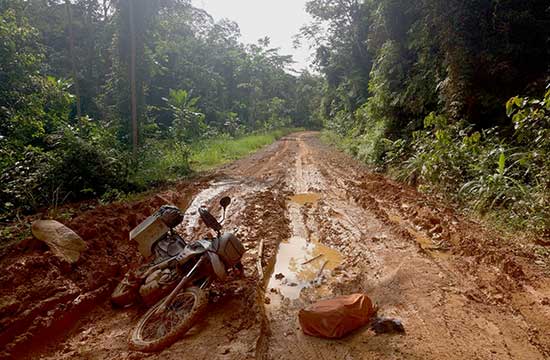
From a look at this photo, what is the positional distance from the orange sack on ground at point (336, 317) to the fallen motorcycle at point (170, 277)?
1012 mm

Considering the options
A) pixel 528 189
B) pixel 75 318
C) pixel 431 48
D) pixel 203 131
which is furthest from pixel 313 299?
pixel 203 131

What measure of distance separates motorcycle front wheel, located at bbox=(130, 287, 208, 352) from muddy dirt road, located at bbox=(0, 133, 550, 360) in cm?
9

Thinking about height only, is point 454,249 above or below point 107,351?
above

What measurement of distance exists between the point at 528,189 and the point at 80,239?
6.17 m

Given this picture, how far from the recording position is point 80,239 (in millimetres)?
4043

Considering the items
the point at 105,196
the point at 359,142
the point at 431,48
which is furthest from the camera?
the point at 359,142

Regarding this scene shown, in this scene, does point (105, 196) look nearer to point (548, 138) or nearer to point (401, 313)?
point (401, 313)

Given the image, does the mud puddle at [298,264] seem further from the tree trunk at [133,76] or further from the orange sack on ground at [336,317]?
the tree trunk at [133,76]

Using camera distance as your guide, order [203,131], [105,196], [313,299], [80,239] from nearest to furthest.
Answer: [313,299] → [80,239] → [105,196] → [203,131]

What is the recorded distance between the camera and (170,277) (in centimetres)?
328

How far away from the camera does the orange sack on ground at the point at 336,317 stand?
2.69m

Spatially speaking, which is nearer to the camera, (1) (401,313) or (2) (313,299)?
(1) (401,313)

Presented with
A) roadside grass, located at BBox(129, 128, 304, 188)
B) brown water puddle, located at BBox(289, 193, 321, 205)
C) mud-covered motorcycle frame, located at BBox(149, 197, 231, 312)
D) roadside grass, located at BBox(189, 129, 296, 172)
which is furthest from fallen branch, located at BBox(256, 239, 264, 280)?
roadside grass, located at BBox(189, 129, 296, 172)

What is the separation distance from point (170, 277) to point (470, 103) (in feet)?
23.1
